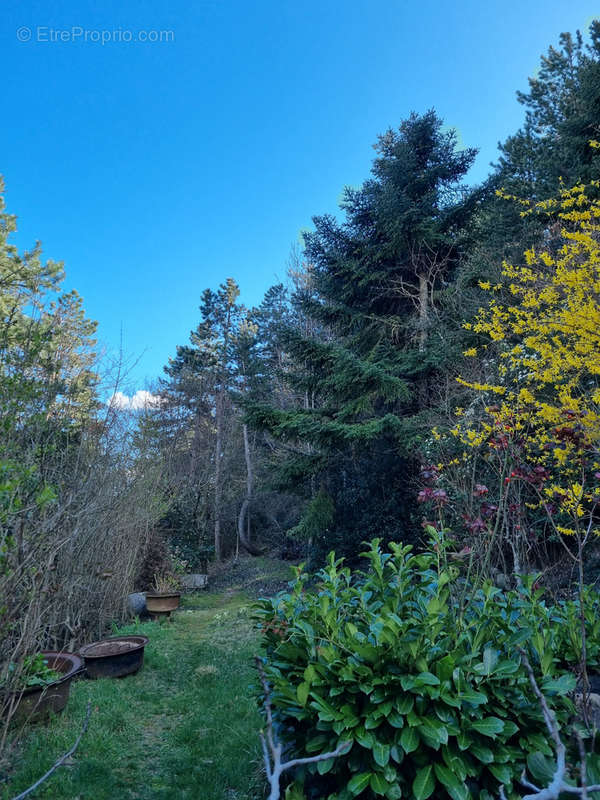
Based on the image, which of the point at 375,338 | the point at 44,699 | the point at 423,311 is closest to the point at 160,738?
the point at 44,699

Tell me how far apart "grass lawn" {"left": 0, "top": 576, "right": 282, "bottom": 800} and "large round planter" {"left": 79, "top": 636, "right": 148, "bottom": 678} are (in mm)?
111

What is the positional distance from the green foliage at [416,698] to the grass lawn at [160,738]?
800 millimetres

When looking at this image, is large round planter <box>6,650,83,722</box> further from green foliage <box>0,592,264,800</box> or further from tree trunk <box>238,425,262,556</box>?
tree trunk <box>238,425,262,556</box>

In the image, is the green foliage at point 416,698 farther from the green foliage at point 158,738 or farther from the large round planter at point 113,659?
the large round planter at point 113,659

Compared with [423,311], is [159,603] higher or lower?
lower

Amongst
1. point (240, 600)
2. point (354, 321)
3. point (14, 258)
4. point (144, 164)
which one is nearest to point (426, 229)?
point (354, 321)

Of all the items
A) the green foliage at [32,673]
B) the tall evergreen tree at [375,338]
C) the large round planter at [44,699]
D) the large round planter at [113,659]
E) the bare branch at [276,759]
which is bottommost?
the large round planter at [113,659]

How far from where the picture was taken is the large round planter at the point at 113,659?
4113mm

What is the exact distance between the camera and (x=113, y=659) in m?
4.13

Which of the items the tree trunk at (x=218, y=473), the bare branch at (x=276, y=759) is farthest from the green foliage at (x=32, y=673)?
the tree trunk at (x=218, y=473)

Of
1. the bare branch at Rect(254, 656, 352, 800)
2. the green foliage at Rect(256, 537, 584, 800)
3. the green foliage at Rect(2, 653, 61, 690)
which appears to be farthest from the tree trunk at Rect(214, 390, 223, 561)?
the bare branch at Rect(254, 656, 352, 800)

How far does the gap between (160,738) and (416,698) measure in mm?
2408

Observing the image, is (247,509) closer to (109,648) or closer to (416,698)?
(109,648)

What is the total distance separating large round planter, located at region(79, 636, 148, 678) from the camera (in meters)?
4.11
